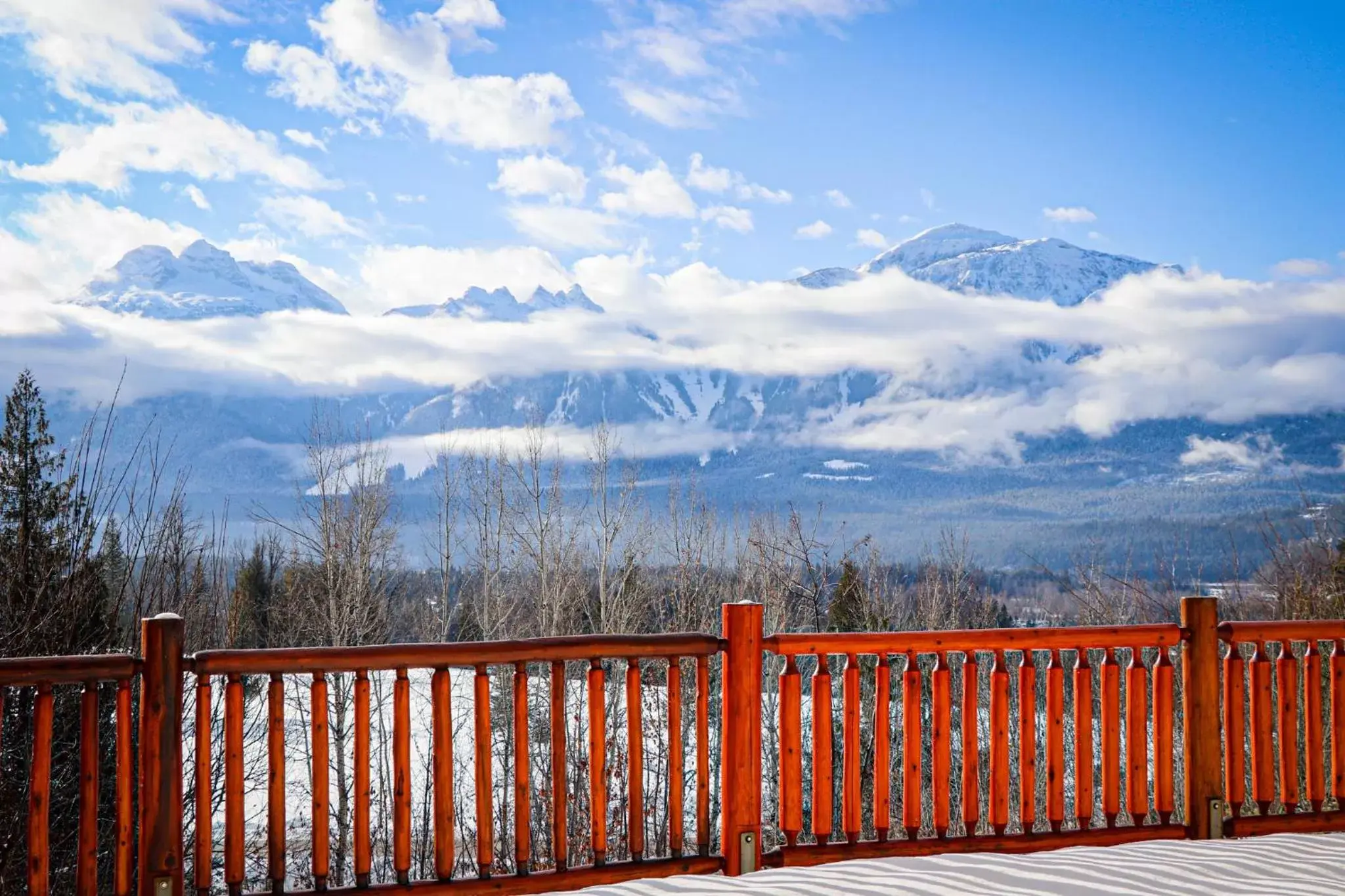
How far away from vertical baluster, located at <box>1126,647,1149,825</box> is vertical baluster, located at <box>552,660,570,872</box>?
2.34 metres

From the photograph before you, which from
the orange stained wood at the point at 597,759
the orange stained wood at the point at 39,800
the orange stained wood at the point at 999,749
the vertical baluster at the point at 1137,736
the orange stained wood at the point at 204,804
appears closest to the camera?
the orange stained wood at the point at 204,804

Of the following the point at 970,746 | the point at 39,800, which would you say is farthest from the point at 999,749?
the point at 39,800

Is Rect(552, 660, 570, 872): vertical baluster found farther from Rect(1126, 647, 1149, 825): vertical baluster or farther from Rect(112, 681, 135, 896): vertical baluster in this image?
Rect(1126, 647, 1149, 825): vertical baluster

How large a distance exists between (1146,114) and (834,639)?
61.4 ft

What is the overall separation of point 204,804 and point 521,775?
3.42ft

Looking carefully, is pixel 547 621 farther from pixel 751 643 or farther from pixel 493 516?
pixel 751 643

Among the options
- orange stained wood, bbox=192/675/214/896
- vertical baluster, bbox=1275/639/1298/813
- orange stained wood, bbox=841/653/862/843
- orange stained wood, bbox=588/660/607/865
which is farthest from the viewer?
vertical baluster, bbox=1275/639/1298/813

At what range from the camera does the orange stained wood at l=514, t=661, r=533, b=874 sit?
3.38m

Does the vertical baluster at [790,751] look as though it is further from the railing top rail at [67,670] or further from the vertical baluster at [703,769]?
the railing top rail at [67,670]

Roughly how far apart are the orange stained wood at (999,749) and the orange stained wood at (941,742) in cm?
18

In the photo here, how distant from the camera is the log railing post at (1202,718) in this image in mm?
4035

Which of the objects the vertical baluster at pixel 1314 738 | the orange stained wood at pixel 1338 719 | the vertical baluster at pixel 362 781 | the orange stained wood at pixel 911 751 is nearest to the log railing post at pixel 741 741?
the orange stained wood at pixel 911 751

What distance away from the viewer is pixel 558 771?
348 centimetres

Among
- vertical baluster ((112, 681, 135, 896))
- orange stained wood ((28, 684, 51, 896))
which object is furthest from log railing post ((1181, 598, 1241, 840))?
orange stained wood ((28, 684, 51, 896))
